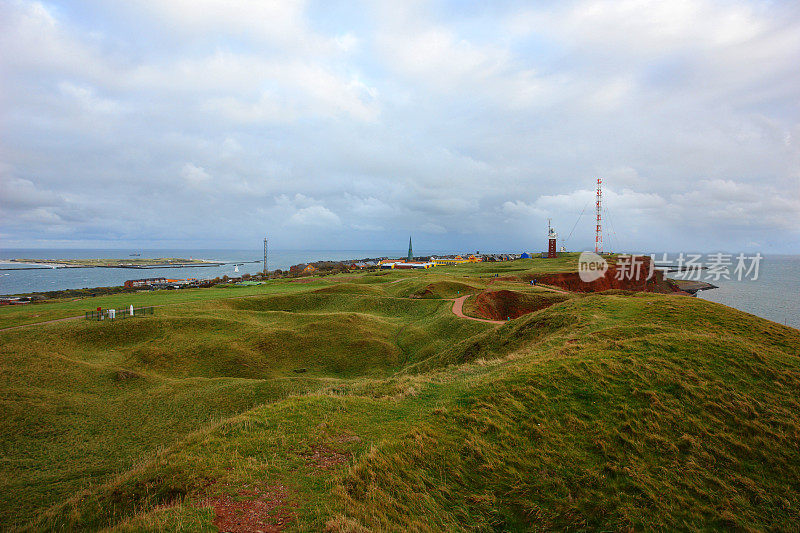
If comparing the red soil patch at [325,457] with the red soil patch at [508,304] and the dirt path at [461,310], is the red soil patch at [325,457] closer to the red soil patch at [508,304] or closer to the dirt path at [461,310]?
the dirt path at [461,310]

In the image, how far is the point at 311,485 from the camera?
7.40m

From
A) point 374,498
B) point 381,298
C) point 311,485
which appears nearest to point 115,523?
point 311,485

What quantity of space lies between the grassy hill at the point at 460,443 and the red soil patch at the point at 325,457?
0.06m

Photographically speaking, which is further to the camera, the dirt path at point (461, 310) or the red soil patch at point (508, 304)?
the red soil patch at point (508, 304)

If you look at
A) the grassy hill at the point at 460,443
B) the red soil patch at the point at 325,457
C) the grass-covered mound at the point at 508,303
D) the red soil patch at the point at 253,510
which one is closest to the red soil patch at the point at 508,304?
the grass-covered mound at the point at 508,303

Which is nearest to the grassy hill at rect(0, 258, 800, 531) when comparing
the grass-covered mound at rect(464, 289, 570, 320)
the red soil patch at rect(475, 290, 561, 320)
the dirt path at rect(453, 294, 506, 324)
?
the dirt path at rect(453, 294, 506, 324)

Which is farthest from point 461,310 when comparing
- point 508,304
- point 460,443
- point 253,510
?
point 253,510

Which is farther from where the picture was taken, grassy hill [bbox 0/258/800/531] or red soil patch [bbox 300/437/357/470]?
red soil patch [bbox 300/437/357/470]

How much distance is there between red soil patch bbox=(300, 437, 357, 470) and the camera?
8.35 meters

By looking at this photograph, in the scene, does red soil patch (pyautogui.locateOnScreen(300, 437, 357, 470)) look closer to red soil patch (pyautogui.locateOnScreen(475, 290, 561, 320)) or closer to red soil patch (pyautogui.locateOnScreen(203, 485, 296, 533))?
red soil patch (pyautogui.locateOnScreen(203, 485, 296, 533))

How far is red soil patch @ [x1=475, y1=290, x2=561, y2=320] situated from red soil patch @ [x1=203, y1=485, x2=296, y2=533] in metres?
33.0

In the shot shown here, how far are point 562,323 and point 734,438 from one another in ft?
43.4

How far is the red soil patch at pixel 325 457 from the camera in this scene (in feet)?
27.4

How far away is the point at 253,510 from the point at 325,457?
2424 millimetres
